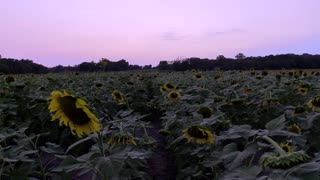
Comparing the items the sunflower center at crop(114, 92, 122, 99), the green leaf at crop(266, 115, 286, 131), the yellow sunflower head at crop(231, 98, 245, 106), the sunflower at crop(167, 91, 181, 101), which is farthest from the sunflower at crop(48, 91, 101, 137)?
the sunflower at crop(167, 91, 181, 101)

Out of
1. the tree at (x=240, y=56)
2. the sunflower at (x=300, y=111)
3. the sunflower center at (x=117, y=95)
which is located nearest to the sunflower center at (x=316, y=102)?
the sunflower at (x=300, y=111)

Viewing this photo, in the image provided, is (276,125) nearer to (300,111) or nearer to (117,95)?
(300,111)

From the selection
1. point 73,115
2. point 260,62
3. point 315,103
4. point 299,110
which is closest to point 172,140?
point 299,110

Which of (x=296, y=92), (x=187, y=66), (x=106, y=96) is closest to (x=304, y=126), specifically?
(x=296, y=92)

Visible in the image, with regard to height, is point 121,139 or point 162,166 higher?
point 121,139

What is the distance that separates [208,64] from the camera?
1845cm

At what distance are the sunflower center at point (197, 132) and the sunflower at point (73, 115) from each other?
2.58 ft

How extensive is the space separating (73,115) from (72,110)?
2 centimetres

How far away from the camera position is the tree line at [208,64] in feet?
51.7

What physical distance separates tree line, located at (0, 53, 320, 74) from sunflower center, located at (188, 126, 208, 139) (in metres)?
8.83

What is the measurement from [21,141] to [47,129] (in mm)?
2711

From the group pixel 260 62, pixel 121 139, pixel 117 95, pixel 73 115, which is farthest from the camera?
pixel 260 62

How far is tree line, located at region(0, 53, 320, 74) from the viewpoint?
15766 millimetres

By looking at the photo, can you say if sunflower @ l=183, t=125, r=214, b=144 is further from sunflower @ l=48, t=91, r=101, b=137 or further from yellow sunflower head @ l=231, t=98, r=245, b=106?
yellow sunflower head @ l=231, t=98, r=245, b=106
